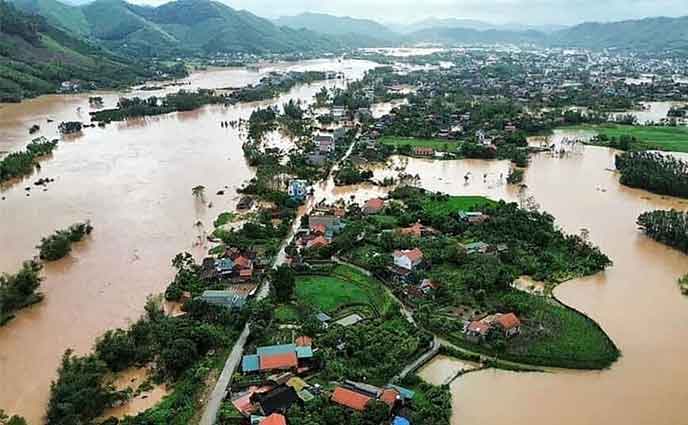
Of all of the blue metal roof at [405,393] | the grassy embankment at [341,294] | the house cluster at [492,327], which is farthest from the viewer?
the grassy embankment at [341,294]

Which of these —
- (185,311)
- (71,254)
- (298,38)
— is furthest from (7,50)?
(298,38)

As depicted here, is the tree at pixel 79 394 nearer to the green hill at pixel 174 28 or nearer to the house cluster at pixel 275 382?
the house cluster at pixel 275 382

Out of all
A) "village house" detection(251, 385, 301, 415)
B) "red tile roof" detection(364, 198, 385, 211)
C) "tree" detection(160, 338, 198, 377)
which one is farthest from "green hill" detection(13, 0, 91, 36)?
"village house" detection(251, 385, 301, 415)

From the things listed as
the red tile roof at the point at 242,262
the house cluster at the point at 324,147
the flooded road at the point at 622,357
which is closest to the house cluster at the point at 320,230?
the red tile roof at the point at 242,262

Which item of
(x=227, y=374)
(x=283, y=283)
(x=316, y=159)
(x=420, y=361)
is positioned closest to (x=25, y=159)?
(x=316, y=159)

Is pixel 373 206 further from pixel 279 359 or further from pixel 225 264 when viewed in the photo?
pixel 279 359

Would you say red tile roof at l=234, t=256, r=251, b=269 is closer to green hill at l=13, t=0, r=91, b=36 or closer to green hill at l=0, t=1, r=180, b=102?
green hill at l=0, t=1, r=180, b=102

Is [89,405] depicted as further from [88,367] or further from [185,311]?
[185,311]
